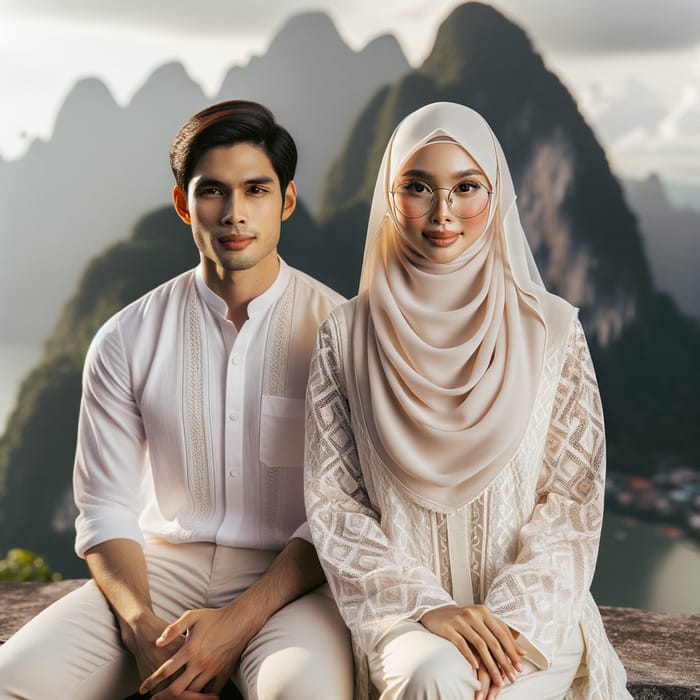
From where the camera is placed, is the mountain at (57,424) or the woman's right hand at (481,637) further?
the mountain at (57,424)

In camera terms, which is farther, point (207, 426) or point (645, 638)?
point (645, 638)

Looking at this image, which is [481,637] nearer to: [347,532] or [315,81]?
[347,532]

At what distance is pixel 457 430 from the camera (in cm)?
183

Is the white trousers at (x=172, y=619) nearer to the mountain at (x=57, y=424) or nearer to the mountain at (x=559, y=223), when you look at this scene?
the mountain at (x=559, y=223)

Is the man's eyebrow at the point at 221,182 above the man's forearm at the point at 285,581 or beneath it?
above

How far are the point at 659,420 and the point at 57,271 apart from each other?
3.03 meters

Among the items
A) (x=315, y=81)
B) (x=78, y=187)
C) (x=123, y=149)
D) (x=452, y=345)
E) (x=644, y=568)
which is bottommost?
(x=644, y=568)

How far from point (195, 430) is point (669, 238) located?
9.15 ft

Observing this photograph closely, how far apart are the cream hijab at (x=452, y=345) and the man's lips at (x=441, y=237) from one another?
4cm

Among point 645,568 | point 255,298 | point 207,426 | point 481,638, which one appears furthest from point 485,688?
point 645,568

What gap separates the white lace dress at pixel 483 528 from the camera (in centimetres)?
173

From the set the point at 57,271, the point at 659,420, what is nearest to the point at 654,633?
the point at 659,420

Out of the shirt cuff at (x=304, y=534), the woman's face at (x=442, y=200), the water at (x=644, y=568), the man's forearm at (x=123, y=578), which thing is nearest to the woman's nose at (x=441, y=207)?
the woman's face at (x=442, y=200)

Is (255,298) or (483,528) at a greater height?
(255,298)
